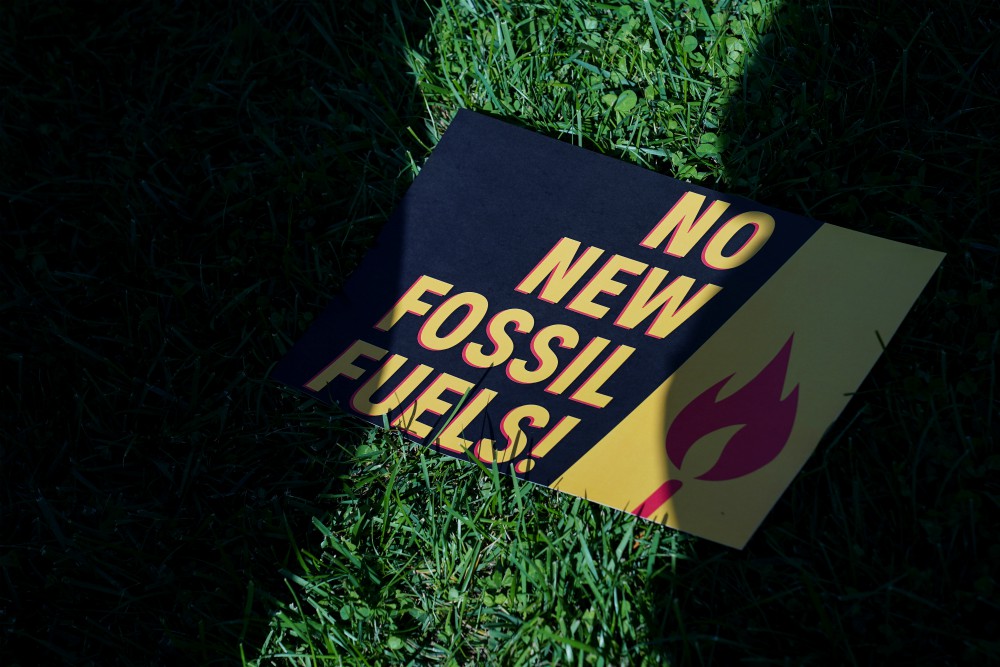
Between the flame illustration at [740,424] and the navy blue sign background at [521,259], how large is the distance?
0.30ft

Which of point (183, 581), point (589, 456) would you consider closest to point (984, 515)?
point (589, 456)

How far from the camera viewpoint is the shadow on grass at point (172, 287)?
5.66 ft

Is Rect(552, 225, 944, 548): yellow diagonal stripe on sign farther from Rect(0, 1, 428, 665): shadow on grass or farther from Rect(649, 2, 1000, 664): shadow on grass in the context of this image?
Rect(0, 1, 428, 665): shadow on grass

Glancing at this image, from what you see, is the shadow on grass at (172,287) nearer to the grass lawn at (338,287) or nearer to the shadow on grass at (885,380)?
the grass lawn at (338,287)

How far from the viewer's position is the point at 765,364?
179 cm

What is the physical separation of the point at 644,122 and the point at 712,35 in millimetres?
285

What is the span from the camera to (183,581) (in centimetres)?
172

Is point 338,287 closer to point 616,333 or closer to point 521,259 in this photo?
point 521,259

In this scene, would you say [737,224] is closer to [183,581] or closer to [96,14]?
[183,581]

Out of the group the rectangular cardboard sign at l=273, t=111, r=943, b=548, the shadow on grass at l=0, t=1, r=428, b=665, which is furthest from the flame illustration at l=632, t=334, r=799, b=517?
the shadow on grass at l=0, t=1, r=428, b=665

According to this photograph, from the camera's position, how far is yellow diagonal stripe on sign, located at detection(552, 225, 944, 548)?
1.68 m

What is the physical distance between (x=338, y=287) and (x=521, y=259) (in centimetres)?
40

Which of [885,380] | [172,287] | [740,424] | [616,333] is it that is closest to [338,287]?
[172,287]

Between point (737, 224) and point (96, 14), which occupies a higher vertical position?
point (737, 224)
